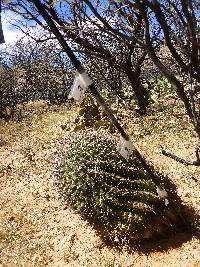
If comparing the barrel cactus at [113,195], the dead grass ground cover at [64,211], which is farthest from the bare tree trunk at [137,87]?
the barrel cactus at [113,195]

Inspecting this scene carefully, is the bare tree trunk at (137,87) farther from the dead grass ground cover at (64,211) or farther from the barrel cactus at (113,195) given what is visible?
the barrel cactus at (113,195)

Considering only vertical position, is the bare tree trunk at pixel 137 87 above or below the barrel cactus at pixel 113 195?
above

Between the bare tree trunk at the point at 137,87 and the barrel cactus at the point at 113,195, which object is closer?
the barrel cactus at the point at 113,195

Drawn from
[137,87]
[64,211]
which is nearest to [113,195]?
[64,211]

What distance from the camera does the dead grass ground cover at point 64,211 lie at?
5184mm

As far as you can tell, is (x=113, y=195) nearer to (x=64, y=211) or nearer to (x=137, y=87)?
(x=64, y=211)

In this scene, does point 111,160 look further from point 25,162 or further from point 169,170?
point 25,162

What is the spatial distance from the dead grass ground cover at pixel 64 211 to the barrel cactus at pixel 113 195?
0.80ft

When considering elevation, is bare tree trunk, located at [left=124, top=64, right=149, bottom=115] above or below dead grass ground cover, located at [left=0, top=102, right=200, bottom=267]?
above

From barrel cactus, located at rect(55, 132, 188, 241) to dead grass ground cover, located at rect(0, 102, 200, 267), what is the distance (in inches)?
9.6

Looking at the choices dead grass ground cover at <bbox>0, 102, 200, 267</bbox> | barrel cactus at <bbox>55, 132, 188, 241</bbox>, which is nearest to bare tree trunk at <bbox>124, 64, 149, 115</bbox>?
dead grass ground cover at <bbox>0, 102, 200, 267</bbox>

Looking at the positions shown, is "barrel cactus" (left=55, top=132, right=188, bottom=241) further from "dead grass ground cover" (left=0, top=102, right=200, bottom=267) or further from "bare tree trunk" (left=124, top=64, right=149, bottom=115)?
"bare tree trunk" (left=124, top=64, right=149, bottom=115)

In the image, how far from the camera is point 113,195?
5117 mm

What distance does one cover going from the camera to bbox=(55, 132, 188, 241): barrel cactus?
5.10 meters
